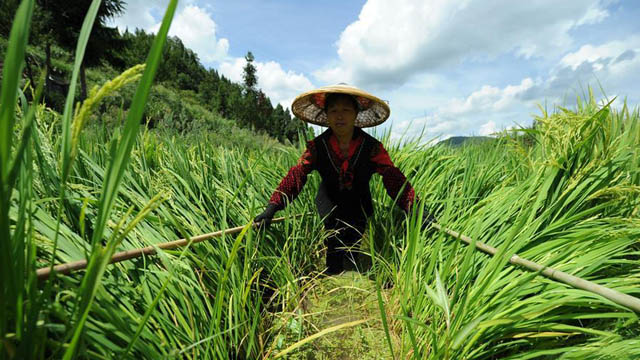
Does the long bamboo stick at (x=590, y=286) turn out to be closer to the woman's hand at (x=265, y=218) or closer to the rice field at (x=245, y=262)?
the rice field at (x=245, y=262)

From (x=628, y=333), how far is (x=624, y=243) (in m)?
0.28

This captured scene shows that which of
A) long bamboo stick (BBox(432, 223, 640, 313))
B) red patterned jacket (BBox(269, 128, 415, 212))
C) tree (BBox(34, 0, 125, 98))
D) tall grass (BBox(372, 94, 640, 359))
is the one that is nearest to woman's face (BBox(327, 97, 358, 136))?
red patterned jacket (BBox(269, 128, 415, 212))

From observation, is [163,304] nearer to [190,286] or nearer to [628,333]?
[190,286]

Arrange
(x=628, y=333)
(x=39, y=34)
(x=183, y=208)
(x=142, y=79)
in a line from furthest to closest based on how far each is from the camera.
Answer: (x=39, y=34) → (x=183, y=208) → (x=628, y=333) → (x=142, y=79)

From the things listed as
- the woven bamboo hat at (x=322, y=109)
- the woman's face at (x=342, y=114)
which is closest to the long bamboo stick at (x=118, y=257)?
the woman's face at (x=342, y=114)

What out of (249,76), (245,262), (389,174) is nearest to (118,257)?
(245,262)

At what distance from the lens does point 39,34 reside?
1284 centimetres

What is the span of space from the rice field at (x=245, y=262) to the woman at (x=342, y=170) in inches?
9.0

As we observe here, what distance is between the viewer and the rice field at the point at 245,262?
0.44m

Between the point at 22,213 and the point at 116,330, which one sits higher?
the point at 22,213

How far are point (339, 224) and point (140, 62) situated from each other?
56.7 m

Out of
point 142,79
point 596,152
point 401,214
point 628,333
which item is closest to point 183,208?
point 142,79

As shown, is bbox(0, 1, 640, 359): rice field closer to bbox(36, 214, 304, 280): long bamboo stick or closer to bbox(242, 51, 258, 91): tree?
bbox(36, 214, 304, 280): long bamboo stick

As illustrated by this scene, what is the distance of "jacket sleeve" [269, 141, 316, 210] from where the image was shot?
5.35 ft
